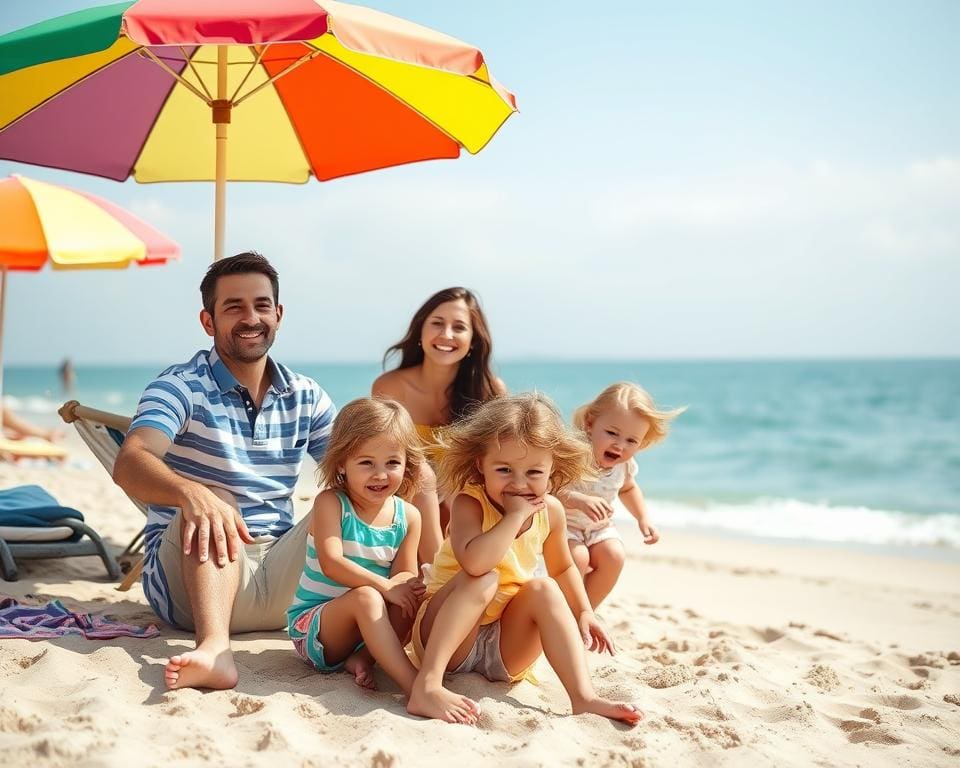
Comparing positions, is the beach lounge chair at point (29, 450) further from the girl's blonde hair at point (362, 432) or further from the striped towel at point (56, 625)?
the girl's blonde hair at point (362, 432)

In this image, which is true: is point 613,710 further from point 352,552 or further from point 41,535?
point 41,535

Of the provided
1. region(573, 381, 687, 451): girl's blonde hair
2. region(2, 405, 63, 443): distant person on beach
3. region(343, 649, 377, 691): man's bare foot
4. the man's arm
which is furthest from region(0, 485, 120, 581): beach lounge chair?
region(2, 405, 63, 443): distant person on beach

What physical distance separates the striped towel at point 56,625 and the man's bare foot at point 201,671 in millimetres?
609

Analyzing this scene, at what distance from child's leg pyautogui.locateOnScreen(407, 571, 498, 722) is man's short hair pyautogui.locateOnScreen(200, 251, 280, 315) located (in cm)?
147

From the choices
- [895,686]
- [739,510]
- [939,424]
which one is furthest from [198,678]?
[939,424]

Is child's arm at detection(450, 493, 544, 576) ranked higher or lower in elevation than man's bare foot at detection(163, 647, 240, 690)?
higher

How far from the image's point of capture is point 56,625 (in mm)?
3496

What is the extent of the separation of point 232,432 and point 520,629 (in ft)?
4.35

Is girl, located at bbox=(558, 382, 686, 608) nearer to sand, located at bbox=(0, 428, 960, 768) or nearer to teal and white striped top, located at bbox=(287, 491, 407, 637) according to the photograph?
sand, located at bbox=(0, 428, 960, 768)

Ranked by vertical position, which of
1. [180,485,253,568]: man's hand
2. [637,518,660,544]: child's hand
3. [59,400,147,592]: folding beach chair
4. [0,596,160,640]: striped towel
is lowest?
[0,596,160,640]: striped towel

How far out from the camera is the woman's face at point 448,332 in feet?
15.5

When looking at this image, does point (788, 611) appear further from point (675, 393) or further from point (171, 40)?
point (675, 393)

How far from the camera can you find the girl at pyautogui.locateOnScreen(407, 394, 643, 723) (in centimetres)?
281

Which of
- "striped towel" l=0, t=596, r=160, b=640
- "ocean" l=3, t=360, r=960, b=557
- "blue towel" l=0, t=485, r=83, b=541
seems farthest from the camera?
"ocean" l=3, t=360, r=960, b=557
